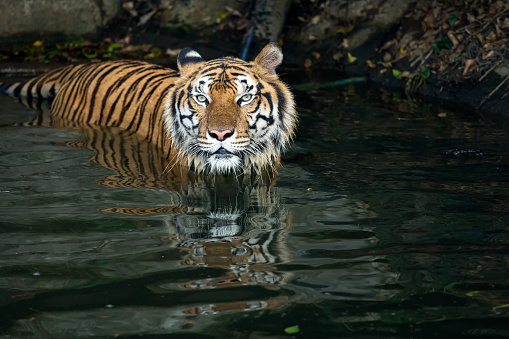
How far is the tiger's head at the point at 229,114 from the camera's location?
4477 millimetres

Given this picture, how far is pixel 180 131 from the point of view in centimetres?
484

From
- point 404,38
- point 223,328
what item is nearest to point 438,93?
point 404,38

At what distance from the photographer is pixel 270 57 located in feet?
16.0

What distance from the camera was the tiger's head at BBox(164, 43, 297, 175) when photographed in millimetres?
4477

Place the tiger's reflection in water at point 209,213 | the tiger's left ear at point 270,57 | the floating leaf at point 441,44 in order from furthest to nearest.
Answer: the floating leaf at point 441,44
the tiger's left ear at point 270,57
the tiger's reflection in water at point 209,213

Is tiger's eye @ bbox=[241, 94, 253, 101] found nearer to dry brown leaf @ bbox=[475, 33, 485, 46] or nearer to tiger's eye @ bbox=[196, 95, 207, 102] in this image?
tiger's eye @ bbox=[196, 95, 207, 102]

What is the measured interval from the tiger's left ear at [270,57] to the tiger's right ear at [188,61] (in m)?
0.44

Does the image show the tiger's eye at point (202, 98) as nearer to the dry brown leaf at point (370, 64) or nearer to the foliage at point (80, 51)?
the dry brown leaf at point (370, 64)

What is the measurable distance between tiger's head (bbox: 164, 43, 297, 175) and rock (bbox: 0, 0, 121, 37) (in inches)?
203

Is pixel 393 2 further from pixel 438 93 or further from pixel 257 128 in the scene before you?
pixel 257 128

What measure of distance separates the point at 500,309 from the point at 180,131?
8.62 ft

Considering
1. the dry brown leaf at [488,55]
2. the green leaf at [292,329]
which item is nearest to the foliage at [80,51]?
the dry brown leaf at [488,55]

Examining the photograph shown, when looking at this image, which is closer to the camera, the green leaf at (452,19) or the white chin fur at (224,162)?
the white chin fur at (224,162)

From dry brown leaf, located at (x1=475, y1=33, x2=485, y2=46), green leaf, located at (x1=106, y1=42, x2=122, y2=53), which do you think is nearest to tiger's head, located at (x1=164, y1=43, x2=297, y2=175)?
dry brown leaf, located at (x1=475, y1=33, x2=485, y2=46)
